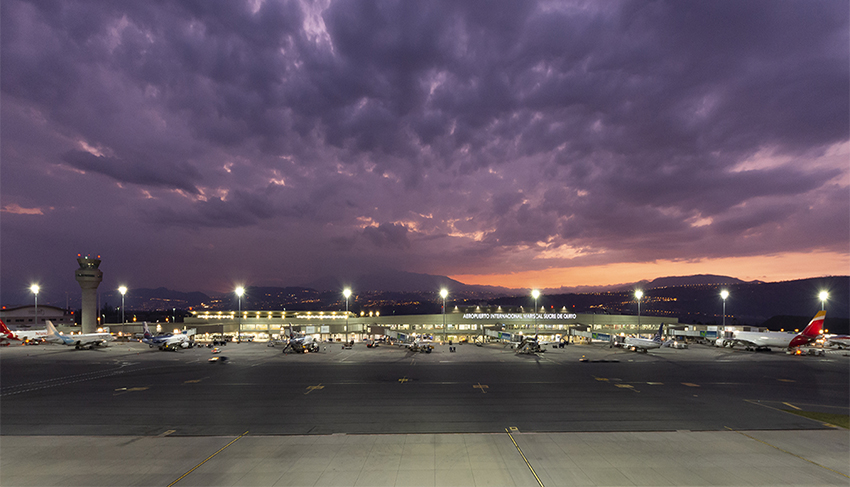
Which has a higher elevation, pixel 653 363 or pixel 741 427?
pixel 741 427

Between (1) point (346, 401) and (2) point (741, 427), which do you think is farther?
(1) point (346, 401)

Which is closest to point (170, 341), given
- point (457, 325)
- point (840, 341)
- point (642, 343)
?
point (457, 325)

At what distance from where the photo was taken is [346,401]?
95.2 feet

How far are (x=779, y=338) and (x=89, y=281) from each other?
164189 millimetres

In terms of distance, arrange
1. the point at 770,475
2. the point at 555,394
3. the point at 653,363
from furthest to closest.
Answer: the point at 653,363
the point at 555,394
the point at 770,475

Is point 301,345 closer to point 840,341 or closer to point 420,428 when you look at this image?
point 420,428

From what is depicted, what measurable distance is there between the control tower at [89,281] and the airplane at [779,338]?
513 ft

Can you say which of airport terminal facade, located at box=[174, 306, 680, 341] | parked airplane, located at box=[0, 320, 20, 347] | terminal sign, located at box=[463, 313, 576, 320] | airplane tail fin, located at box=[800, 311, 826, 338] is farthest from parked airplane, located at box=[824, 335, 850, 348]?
parked airplane, located at box=[0, 320, 20, 347]

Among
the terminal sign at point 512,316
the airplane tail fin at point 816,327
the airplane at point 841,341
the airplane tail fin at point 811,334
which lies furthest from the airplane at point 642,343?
the airplane at point 841,341

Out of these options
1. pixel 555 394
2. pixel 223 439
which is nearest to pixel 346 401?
pixel 223 439

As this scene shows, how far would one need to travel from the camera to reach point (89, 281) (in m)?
100

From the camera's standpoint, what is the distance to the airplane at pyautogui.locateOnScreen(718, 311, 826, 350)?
207ft

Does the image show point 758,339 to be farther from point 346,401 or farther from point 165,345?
point 165,345

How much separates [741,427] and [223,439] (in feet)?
106
